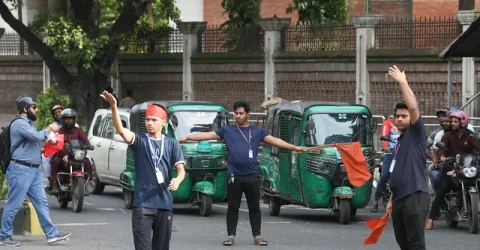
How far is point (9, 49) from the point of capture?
43.6m

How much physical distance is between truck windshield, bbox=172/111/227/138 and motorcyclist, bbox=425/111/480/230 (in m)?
4.43

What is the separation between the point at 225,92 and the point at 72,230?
17796 millimetres

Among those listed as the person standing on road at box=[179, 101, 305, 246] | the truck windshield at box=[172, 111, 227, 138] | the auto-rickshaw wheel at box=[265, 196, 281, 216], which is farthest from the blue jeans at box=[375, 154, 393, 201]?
the person standing on road at box=[179, 101, 305, 246]

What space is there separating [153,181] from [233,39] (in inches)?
923

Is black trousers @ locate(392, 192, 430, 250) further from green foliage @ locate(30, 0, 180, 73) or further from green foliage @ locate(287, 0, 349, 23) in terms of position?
green foliage @ locate(30, 0, 180, 73)

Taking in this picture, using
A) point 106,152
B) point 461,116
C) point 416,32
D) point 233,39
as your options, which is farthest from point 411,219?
point 233,39

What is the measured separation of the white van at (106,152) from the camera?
2102 cm

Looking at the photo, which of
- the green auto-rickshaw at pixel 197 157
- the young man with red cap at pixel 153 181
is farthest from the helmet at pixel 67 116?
the young man with red cap at pixel 153 181

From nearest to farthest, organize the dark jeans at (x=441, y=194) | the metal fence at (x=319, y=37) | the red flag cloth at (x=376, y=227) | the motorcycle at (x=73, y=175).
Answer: the red flag cloth at (x=376, y=227)
the dark jeans at (x=441, y=194)
the motorcycle at (x=73, y=175)
the metal fence at (x=319, y=37)

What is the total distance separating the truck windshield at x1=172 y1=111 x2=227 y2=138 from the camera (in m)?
19.4

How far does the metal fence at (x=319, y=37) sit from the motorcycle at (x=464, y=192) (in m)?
12.9

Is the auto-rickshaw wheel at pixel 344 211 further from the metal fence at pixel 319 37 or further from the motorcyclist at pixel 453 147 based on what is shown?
the metal fence at pixel 319 37

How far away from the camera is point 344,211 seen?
56.5 feet

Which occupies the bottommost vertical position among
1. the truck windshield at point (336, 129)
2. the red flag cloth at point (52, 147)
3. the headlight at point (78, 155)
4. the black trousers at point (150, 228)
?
the black trousers at point (150, 228)
